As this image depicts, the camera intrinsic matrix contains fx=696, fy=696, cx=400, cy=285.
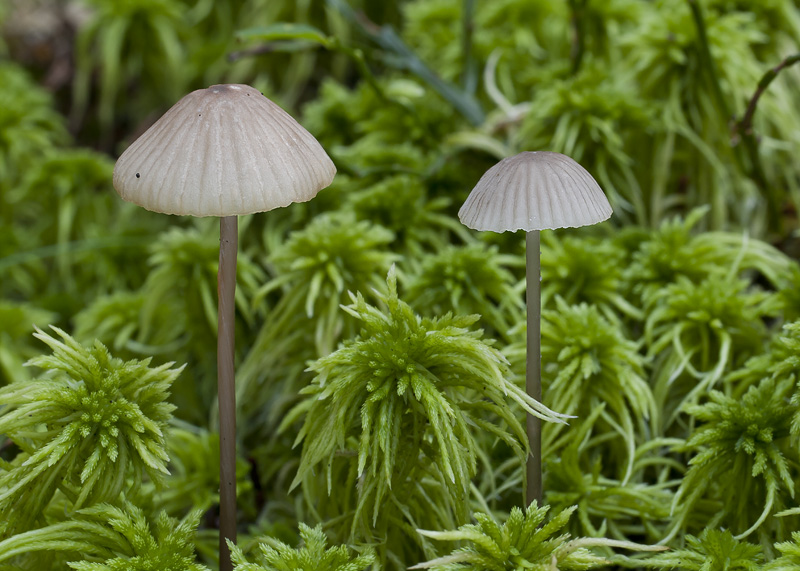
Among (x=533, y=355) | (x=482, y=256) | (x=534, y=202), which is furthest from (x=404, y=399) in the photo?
(x=482, y=256)

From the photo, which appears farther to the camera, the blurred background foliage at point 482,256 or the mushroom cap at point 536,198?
the blurred background foliage at point 482,256

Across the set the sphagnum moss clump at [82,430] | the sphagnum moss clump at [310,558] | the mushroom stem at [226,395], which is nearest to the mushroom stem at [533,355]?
the sphagnum moss clump at [310,558]

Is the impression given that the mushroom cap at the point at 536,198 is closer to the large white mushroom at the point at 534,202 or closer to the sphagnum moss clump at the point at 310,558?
the large white mushroom at the point at 534,202

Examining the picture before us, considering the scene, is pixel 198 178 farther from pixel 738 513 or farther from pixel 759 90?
pixel 759 90

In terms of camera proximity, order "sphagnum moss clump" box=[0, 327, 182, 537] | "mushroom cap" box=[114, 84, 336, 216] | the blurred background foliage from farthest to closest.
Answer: the blurred background foliage < "sphagnum moss clump" box=[0, 327, 182, 537] < "mushroom cap" box=[114, 84, 336, 216]

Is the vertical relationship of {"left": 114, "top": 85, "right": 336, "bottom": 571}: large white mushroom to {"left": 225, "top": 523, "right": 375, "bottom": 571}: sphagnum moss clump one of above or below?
above

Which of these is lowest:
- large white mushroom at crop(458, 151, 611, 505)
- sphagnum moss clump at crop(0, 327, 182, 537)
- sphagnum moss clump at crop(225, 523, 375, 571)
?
sphagnum moss clump at crop(225, 523, 375, 571)

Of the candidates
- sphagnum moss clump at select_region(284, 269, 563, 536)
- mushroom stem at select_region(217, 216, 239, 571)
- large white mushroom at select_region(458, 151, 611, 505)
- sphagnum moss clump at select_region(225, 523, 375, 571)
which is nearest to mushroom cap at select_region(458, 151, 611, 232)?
large white mushroom at select_region(458, 151, 611, 505)

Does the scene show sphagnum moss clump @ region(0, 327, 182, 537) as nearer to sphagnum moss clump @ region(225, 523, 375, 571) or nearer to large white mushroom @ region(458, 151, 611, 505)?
sphagnum moss clump @ region(225, 523, 375, 571)
